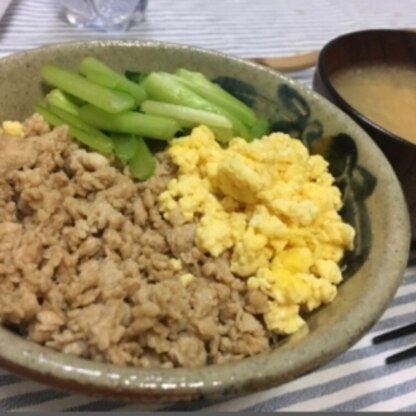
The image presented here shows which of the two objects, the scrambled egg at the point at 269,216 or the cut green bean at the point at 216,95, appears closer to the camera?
the scrambled egg at the point at 269,216

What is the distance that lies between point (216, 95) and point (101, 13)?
0.73m

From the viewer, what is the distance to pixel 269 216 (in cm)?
88

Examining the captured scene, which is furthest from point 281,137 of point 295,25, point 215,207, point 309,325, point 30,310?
point 295,25

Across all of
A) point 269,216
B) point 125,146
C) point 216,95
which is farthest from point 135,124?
point 269,216

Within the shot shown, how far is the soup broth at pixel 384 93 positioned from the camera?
1.27m

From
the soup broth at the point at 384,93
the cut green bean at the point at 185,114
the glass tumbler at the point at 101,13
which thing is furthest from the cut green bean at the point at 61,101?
the glass tumbler at the point at 101,13

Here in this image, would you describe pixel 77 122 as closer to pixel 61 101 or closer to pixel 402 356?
pixel 61 101

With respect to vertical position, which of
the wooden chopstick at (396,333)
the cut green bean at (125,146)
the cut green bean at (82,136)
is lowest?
the wooden chopstick at (396,333)

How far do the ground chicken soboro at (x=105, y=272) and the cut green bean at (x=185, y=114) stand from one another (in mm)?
121

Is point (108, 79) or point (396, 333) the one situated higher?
point (108, 79)

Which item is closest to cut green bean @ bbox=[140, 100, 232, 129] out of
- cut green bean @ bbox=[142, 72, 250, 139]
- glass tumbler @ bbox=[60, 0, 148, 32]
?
cut green bean @ bbox=[142, 72, 250, 139]

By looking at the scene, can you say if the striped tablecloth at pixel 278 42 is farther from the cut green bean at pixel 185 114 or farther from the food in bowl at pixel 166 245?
the cut green bean at pixel 185 114

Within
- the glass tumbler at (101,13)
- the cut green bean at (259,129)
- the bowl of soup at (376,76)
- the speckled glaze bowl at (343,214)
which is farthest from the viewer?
the glass tumbler at (101,13)

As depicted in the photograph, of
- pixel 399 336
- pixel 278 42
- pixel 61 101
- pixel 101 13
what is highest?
pixel 61 101
